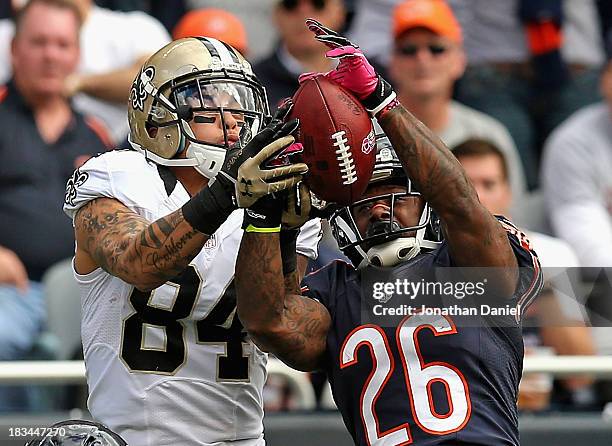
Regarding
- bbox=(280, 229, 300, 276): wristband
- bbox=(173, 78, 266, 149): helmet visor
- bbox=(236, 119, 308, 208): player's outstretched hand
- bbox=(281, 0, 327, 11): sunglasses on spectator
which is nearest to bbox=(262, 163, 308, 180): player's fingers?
bbox=(236, 119, 308, 208): player's outstretched hand

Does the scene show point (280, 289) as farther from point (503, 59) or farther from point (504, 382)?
point (503, 59)

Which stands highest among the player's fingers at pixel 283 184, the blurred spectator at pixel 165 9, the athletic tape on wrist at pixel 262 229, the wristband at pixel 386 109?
the blurred spectator at pixel 165 9

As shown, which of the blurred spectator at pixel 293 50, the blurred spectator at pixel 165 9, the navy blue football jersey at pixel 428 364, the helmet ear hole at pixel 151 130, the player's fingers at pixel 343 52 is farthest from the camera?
the blurred spectator at pixel 165 9

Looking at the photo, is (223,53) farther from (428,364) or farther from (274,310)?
(428,364)

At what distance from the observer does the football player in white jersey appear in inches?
147

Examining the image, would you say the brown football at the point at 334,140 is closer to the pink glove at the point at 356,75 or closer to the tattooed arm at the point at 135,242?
the pink glove at the point at 356,75

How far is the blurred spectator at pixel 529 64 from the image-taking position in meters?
7.00

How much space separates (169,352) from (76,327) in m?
1.99

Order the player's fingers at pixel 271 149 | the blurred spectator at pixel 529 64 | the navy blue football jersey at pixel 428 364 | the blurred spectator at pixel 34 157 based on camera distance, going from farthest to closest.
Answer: the blurred spectator at pixel 529 64, the blurred spectator at pixel 34 157, the navy blue football jersey at pixel 428 364, the player's fingers at pixel 271 149

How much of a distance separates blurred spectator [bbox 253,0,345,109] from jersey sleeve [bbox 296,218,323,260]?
8.80ft

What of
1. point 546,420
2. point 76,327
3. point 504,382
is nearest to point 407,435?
point 504,382

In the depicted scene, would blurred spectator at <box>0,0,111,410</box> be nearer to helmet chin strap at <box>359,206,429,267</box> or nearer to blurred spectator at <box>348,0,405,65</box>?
blurred spectator at <box>348,0,405,65</box>

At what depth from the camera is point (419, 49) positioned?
6.67 m

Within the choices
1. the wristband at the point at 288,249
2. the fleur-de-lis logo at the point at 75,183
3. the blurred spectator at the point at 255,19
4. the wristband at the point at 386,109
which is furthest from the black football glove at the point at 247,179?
the blurred spectator at the point at 255,19
